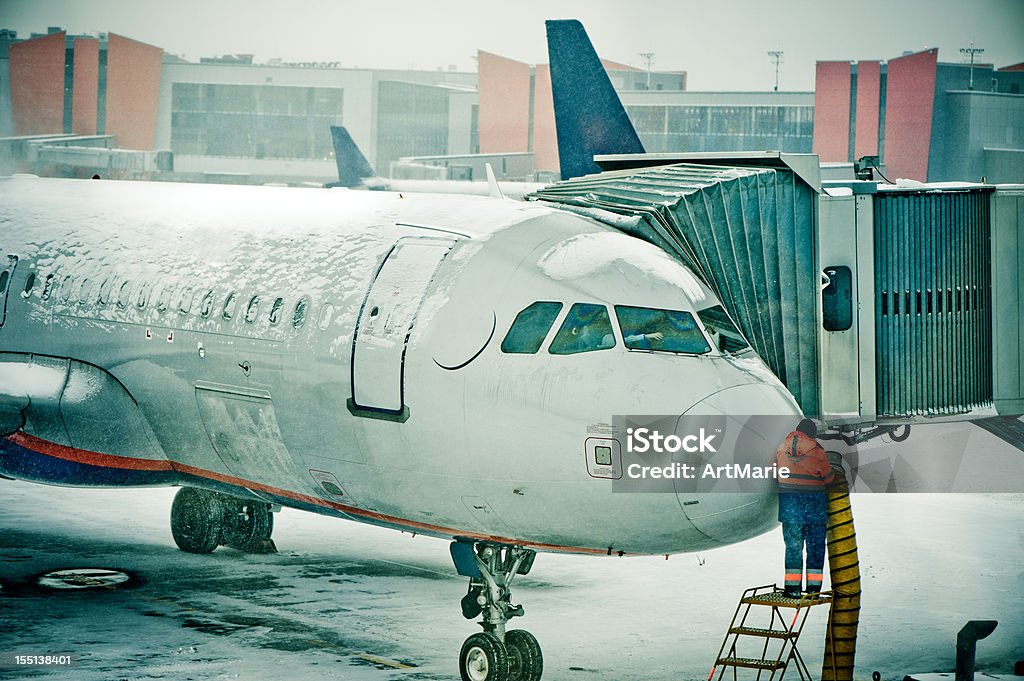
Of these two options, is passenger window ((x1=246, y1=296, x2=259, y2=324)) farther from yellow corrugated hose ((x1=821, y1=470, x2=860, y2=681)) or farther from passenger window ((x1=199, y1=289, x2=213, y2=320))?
yellow corrugated hose ((x1=821, y1=470, x2=860, y2=681))

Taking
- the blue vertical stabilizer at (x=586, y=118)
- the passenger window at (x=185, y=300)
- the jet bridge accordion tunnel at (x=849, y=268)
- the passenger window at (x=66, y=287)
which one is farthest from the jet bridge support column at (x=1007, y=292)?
the passenger window at (x=66, y=287)

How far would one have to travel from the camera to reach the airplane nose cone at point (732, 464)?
11320 millimetres

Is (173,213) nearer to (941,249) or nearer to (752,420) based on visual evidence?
(752,420)

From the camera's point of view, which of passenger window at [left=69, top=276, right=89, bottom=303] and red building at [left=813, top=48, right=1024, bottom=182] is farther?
red building at [left=813, top=48, right=1024, bottom=182]

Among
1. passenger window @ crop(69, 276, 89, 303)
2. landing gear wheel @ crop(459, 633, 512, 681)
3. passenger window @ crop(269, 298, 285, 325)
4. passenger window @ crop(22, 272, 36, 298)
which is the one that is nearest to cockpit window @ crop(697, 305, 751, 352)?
landing gear wheel @ crop(459, 633, 512, 681)

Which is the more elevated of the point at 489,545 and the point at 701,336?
the point at 701,336

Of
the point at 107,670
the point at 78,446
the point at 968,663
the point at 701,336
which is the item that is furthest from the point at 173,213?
the point at 968,663

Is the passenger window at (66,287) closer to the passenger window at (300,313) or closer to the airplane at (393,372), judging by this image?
the airplane at (393,372)

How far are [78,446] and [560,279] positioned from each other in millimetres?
6491

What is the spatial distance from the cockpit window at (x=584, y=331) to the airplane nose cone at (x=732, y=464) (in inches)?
40.0

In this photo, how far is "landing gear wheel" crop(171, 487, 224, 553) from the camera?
18.8m

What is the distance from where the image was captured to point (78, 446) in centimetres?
1558

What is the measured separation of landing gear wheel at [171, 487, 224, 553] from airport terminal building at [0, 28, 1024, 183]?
5901 cm

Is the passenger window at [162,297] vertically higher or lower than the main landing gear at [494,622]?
higher
